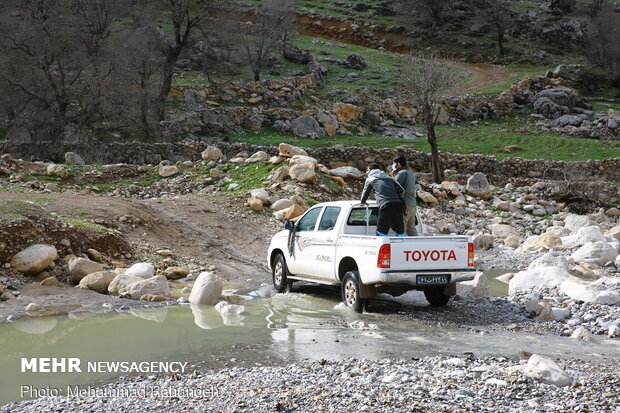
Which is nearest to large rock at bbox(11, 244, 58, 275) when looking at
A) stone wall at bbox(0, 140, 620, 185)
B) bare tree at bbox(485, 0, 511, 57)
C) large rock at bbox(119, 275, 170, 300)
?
large rock at bbox(119, 275, 170, 300)

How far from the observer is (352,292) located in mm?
10438

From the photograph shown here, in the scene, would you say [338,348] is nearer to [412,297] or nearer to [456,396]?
[456,396]

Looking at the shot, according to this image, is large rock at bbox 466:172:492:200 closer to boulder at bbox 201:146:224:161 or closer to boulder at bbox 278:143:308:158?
boulder at bbox 278:143:308:158

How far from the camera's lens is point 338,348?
8016mm

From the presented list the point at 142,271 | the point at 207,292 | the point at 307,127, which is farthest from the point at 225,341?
the point at 307,127

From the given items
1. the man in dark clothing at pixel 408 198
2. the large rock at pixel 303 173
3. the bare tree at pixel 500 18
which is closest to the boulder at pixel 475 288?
the man in dark clothing at pixel 408 198

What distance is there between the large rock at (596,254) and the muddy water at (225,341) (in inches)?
259

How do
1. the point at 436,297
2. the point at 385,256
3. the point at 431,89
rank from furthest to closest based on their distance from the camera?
the point at 431,89 → the point at 436,297 → the point at 385,256

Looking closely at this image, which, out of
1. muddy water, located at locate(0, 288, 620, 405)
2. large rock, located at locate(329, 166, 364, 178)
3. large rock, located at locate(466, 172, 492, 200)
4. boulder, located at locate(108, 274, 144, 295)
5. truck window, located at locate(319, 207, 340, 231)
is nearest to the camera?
muddy water, located at locate(0, 288, 620, 405)

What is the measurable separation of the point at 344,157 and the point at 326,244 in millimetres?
18523

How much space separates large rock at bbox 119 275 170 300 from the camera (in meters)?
11.4

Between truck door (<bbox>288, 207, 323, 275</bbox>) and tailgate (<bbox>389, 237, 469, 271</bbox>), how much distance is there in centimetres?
229

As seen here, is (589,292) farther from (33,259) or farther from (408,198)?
(33,259)

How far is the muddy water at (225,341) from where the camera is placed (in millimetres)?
7602
